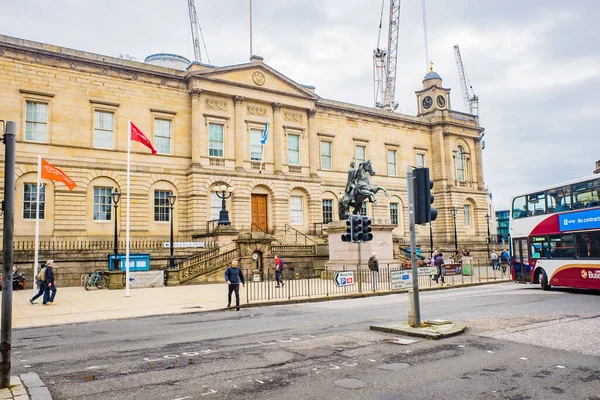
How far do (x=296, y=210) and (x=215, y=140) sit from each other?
9.08 m

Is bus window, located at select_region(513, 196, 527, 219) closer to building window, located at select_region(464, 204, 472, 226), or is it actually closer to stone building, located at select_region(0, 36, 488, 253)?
stone building, located at select_region(0, 36, 488, 253)

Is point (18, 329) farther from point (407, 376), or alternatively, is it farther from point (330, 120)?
point (330, 120)

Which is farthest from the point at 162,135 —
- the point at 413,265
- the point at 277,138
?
the point at 413,265

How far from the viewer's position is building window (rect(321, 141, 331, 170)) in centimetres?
4425

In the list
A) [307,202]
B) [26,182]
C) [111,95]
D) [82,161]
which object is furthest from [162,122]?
[307,202]

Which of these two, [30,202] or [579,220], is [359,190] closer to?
[579,220]

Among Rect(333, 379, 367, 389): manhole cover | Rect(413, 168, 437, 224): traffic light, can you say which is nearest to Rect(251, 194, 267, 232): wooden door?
Rect(413, 168, 437, 224): traffic light

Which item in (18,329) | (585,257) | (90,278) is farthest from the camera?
(90,278)

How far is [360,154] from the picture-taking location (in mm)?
47125

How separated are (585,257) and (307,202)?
25.4 metres

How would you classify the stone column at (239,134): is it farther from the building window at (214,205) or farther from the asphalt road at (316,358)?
the asphalt road at (316,358)

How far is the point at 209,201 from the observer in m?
35.9

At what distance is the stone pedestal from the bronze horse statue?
3.62ft

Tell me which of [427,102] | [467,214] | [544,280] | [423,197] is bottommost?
[544,280]
